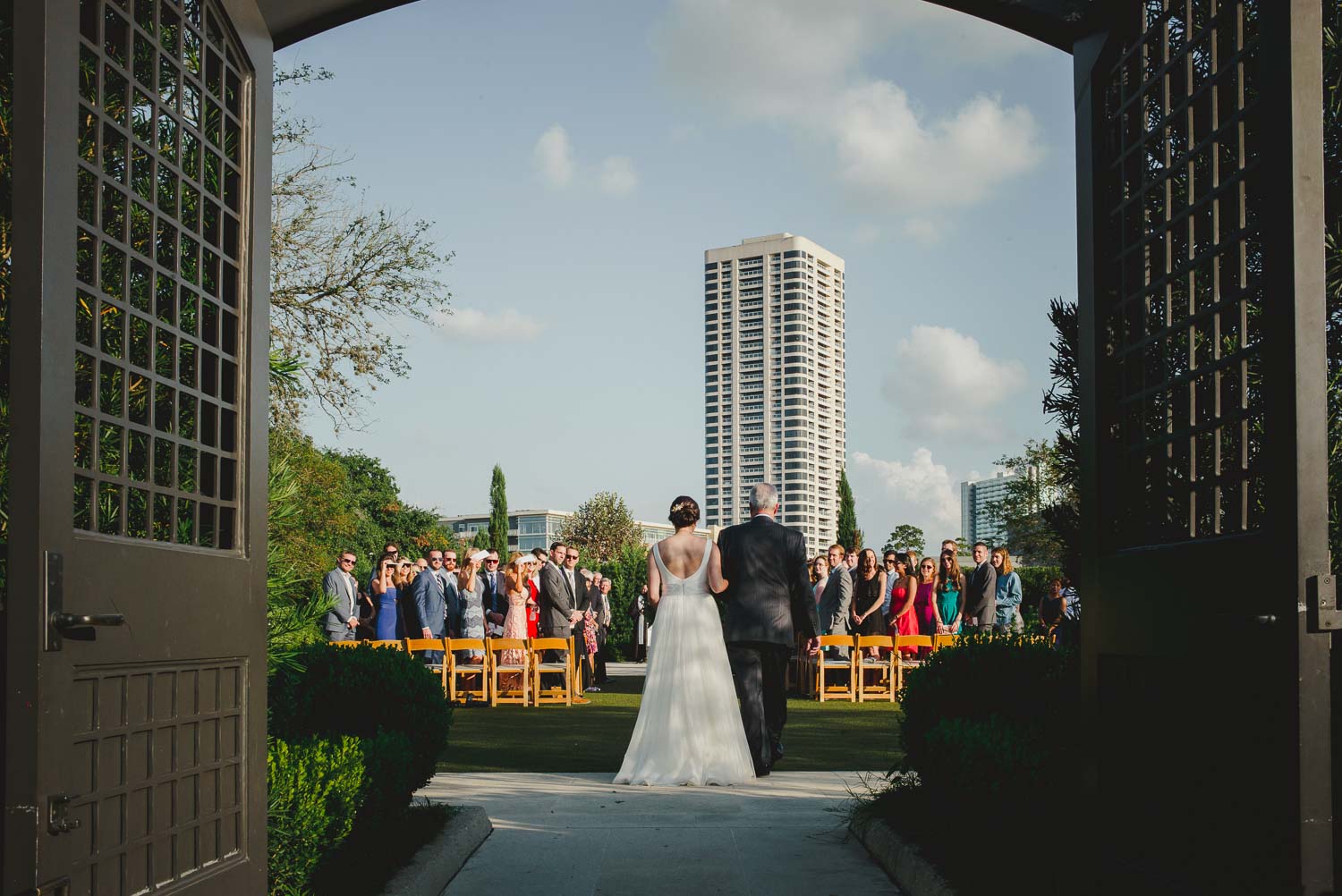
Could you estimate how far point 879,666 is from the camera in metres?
18.8

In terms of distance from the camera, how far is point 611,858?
6.96 m

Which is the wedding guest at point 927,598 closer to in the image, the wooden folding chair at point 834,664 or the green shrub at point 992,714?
the wooden folding chair at point 834,664

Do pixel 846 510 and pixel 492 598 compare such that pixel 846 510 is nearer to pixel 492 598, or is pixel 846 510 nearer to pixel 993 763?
pixel 492 598

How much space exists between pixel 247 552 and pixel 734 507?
16886cm

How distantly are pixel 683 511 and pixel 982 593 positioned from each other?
9.14 metres

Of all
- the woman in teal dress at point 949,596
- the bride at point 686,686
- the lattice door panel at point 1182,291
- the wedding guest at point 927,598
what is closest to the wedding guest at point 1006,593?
the woman in teal dress at point 949,596

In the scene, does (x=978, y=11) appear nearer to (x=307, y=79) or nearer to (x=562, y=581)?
(x=562, y=581)

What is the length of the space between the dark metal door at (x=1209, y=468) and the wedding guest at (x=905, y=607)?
1397 cm

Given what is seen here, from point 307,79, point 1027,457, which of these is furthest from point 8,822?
point 1027,457

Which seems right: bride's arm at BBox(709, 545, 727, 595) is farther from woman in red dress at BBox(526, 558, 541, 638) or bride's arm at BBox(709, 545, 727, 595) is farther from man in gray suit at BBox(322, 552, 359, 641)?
woman in red dress at BBox(526, 558, 541, 638)

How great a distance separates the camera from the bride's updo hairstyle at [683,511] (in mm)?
10633

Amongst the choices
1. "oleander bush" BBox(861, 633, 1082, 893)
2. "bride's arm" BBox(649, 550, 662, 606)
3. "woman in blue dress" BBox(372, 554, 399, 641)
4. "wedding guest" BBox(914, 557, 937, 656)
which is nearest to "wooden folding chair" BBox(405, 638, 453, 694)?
"woman in blue dress" BBox(372, 554, 399, 641)

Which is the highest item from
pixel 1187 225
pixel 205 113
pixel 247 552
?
pixel 205 113

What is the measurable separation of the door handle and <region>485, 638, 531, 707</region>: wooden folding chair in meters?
14.7
